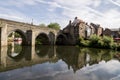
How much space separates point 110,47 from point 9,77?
39140 millimetres

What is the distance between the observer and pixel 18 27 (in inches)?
1823

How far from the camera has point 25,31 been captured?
1950 inches

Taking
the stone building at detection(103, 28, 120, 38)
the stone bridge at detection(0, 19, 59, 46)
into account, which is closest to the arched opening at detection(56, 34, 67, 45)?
the stone bridge at detection(0, 19, 59, 46)

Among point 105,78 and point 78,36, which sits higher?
point 78,36

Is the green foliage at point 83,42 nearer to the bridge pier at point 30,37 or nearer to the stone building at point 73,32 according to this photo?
the stone building at point 73,32

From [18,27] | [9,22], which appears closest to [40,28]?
[18,27]

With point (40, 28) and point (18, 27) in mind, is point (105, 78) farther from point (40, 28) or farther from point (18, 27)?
point (40, 28)

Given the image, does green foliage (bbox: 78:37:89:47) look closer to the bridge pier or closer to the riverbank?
the riverbank

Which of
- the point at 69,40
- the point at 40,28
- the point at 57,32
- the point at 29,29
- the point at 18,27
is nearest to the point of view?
the point at 18,27

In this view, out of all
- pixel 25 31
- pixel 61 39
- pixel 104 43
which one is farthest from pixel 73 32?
pixel 25 31

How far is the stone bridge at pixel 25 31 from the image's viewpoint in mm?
39447

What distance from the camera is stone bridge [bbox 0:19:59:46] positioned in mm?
39447

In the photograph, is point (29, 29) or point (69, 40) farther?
point (69, 40)

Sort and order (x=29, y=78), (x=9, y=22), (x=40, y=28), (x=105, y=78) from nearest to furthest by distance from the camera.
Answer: (x=29, y=78) < (x=105, y=78) < (x=9, y=22) < (x=40, y=28)
